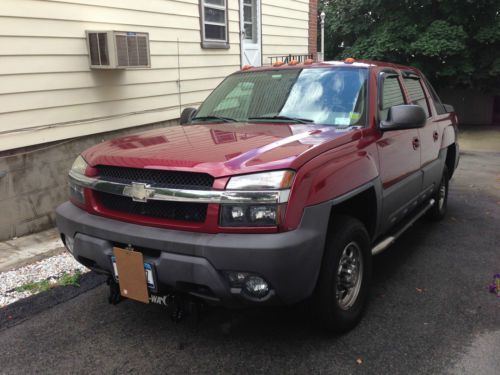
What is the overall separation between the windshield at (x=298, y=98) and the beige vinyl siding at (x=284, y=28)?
5968 mm

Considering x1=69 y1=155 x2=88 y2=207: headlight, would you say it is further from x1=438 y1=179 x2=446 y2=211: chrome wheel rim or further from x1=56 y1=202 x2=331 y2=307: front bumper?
x1=438 y1=179 x2=446 y2=211: chrome wheel rim

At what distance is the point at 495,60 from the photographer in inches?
497

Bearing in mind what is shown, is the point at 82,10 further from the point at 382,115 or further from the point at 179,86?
the point at 382,115

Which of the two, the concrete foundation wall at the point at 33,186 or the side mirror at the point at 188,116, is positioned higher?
the side mirror at the point at 188,116

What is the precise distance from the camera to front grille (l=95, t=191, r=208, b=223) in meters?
2.60

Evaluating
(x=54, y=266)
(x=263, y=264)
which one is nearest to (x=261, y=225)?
(x=263, y=264)

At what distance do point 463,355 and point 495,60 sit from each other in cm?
1198

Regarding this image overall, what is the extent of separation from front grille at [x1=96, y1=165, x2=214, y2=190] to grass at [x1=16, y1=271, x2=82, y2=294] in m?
1.40

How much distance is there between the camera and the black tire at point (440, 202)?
531cm

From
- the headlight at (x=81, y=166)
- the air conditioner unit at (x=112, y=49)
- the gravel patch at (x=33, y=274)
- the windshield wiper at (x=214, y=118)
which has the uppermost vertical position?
the air conditioner unit at (x=112, y=49)

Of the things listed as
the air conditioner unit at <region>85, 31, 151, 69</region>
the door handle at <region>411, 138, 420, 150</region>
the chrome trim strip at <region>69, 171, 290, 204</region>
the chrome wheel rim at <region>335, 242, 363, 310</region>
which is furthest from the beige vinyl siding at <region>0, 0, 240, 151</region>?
the door handle at <region>411, 138, 420, 150</region>

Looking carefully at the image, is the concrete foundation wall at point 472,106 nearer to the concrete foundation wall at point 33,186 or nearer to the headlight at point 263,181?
the concrete foundation wall at point 33,186

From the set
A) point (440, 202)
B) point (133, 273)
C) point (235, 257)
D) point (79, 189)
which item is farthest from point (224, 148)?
point (440, 202)

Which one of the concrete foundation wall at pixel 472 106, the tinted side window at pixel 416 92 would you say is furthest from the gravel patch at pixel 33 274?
the concrete foundation wall at pixel 472 106
